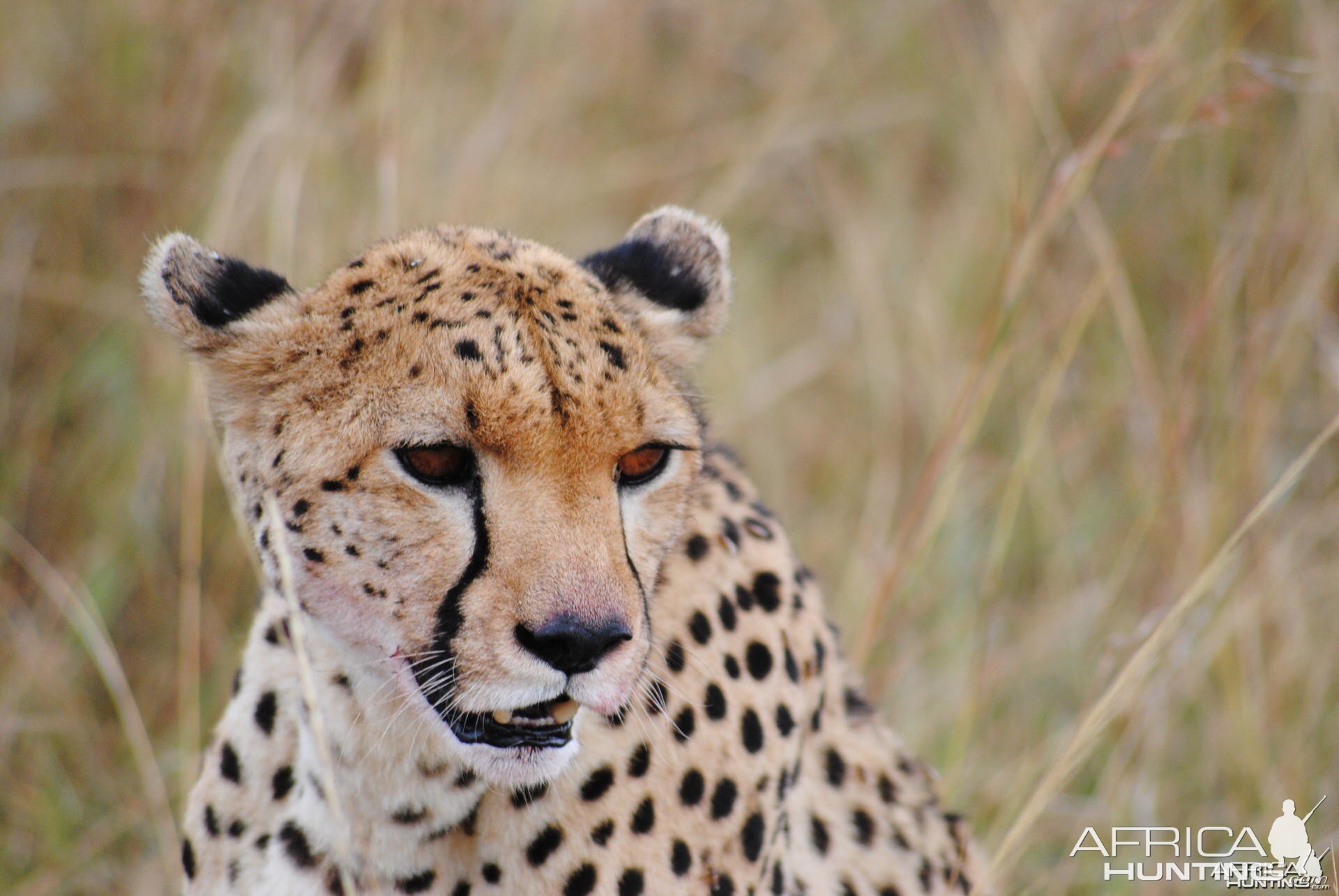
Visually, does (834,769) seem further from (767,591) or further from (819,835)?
(767,591)

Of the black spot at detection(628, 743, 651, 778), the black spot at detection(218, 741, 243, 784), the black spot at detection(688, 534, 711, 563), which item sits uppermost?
the black spot at detection(688, 534, 711, 563)

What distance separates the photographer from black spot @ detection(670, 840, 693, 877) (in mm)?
2119

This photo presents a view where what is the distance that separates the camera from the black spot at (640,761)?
6.95 ft

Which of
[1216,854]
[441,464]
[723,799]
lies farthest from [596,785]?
[1216,854]

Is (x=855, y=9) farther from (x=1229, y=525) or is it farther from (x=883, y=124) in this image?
(x=1229, y=525)

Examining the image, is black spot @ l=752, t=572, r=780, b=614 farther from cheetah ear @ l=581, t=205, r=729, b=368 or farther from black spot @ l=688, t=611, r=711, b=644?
cheetah ear @ l=581, t=205, r=729, b=368

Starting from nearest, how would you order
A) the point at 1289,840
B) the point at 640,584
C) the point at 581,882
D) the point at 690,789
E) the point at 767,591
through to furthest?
the point at 640,584, the point at 581,882, the point at 690,789, the point at 767,591, the point at 1289,840

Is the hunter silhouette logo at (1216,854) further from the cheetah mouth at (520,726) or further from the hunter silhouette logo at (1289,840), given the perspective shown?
the cheetah mouth at (520,726)

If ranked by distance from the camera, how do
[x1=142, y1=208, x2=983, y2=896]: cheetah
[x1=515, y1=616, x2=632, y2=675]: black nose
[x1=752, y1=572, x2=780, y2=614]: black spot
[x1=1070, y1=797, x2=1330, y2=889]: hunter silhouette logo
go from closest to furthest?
[x1=515, y1=616, x2=632, y2=675]: black nose → [x1=142, y1=208, x2=983, y2=896]: cheetah → [x1=752, y1=572, x2=780, y2=614]: black spot → [x1=1070, y1=797, x2=1330, y2=889]: hunter silhouette logo

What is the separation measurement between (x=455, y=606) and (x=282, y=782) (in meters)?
0.55

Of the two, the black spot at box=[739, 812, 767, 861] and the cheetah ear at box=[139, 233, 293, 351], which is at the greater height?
the cheetah ear at box=[139, 233, 293, 351]

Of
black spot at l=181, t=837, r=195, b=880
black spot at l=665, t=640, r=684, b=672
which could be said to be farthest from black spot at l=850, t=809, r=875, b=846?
black spot at l=181, t=837, r=195, b=880

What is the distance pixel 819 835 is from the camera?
2521mm

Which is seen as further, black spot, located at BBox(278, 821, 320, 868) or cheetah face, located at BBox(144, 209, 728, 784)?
black spot, located at BBox(278, 821, 320, 868)
